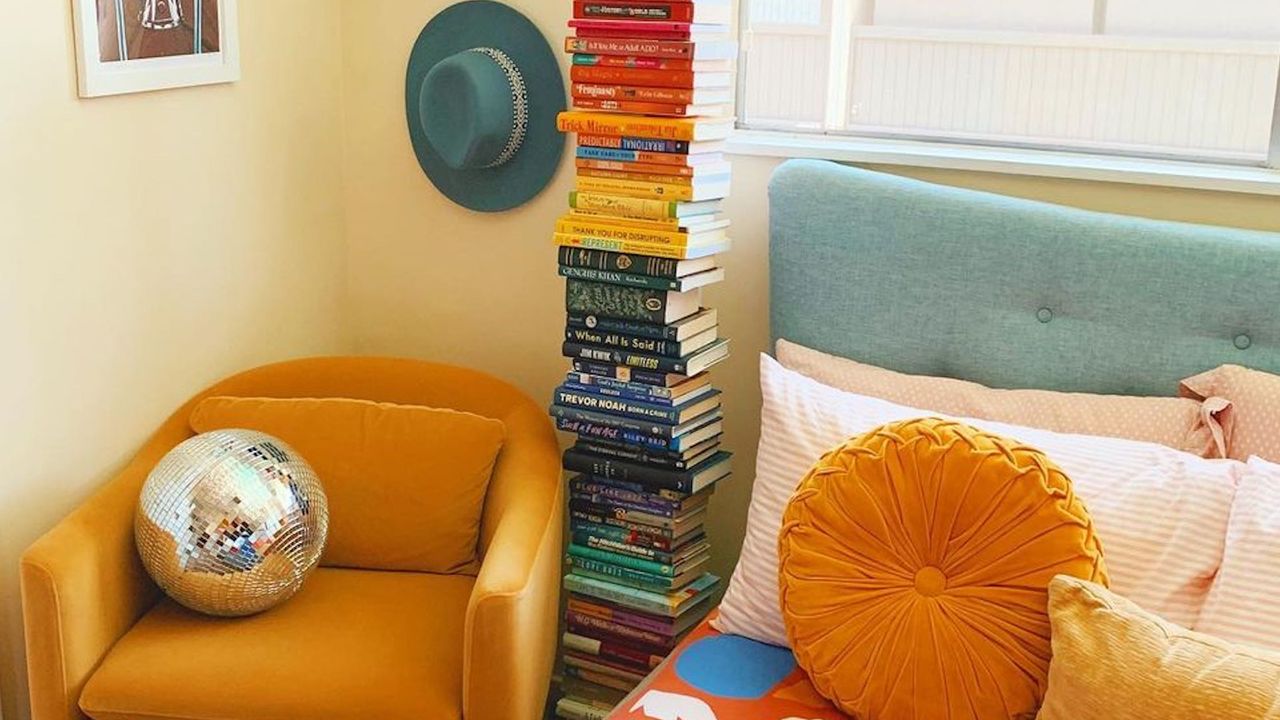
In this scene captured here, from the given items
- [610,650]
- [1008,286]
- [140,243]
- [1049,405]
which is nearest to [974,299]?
[1008,286]

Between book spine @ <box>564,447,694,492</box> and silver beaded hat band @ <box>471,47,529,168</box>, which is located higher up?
silver beaded hat band @ <box>471,47,529,168</box>

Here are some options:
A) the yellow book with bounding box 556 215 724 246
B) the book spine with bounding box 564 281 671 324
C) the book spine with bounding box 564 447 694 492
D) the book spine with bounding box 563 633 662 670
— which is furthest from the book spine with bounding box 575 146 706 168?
the book spine with bounding box 563 633 662 670

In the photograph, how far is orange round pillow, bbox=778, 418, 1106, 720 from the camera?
1.83 metres

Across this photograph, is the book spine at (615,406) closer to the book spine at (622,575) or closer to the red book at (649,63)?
the book spine at (622,575)

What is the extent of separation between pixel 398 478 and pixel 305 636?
1.22 feet

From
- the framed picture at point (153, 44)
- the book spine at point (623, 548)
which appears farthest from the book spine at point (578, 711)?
the framed picture at point (153, 44)

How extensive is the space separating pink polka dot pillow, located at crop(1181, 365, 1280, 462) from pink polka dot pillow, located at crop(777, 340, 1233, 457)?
0.01 meters

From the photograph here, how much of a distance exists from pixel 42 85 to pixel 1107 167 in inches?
71.0

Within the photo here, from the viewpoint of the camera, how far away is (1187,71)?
2465 millimetres

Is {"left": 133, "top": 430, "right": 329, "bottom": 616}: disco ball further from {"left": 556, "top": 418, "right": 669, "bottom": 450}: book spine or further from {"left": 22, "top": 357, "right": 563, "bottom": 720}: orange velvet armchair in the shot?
{"left": 556, "top": 418, "right": 669, "bottom": 450}: book spine

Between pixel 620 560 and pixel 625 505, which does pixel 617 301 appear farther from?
pixel 620 560

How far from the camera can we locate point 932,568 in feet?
6.21

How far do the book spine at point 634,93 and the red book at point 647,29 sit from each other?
8cm

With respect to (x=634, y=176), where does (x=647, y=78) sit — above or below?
above
